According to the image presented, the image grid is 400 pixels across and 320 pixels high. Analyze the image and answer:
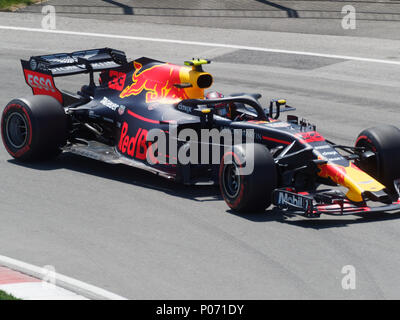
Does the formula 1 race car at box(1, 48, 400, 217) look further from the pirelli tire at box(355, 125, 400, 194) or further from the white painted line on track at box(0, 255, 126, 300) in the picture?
the white painted line on track at box(0, 255, 126, 300)

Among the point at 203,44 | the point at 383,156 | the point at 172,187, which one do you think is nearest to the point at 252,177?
the point at 383,156

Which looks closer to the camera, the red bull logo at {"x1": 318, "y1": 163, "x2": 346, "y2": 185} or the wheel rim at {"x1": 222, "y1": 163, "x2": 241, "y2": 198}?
the red bull logo at {"x1": 318, "y1": 163, "x2": 346, "y2": 185}

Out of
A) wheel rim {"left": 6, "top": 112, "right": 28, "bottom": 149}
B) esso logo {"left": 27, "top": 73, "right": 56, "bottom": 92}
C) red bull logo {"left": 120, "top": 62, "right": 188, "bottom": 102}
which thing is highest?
red bull logo {"left": 120, "top": 62, "right": 188, "bottom": 102}

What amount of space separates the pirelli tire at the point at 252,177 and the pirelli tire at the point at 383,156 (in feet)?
5.01

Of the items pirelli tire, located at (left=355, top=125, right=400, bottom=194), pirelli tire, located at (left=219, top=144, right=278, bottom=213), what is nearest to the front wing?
pirelli tire, located at (left=219, top=144, right=278, bottom=213)

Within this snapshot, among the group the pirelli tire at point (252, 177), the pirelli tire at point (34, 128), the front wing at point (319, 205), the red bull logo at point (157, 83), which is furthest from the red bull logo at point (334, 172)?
the pirelli tire at point (34, 128)

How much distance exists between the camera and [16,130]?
41.2 feet

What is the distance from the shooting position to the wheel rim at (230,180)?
10.3m

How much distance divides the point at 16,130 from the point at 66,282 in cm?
488

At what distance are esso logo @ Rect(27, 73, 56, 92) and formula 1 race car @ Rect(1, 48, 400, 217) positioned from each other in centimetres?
2

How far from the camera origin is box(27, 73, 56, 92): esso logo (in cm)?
1338

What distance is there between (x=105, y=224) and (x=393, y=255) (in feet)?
10.9
